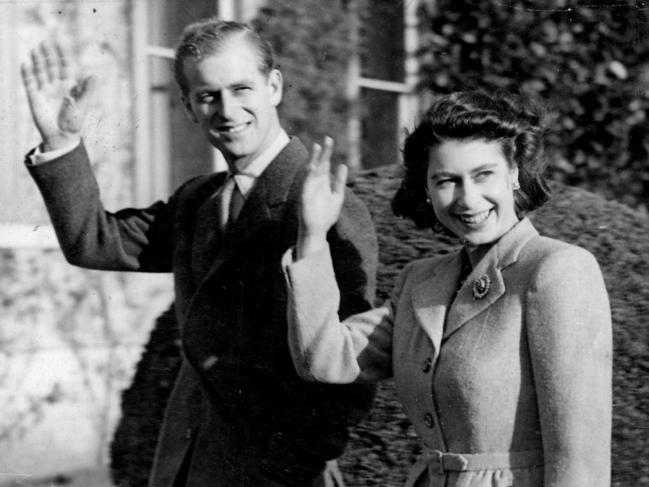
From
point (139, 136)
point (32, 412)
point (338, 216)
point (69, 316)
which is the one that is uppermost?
point (338, 216)

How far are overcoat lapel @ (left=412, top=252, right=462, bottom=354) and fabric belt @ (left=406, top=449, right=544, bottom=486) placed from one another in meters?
0.23

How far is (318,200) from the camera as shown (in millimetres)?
2553

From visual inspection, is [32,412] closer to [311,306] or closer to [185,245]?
[185,245]

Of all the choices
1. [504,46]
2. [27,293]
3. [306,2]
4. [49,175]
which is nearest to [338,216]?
[49,175]

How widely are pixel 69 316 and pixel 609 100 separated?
3658mm

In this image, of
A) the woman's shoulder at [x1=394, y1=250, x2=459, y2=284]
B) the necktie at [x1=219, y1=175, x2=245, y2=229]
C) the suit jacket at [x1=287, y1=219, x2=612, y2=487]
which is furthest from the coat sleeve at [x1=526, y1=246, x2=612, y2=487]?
the necktie at [x1=219, y1=175, x2=245, y2=229]

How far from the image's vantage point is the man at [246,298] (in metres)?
2.84

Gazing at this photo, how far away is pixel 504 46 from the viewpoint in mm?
7363

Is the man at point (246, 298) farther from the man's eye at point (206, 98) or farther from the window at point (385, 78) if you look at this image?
the window at point (385, 78)

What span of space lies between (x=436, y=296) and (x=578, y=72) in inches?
200

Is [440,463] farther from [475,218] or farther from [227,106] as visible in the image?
[227,106]

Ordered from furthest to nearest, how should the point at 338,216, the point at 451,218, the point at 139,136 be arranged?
the point at 139,136
the point at 338,216
the point at 451,218

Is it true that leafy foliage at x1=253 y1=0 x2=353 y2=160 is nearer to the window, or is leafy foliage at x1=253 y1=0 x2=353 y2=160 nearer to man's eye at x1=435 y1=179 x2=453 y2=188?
the window

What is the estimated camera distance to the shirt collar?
2.96 meters
